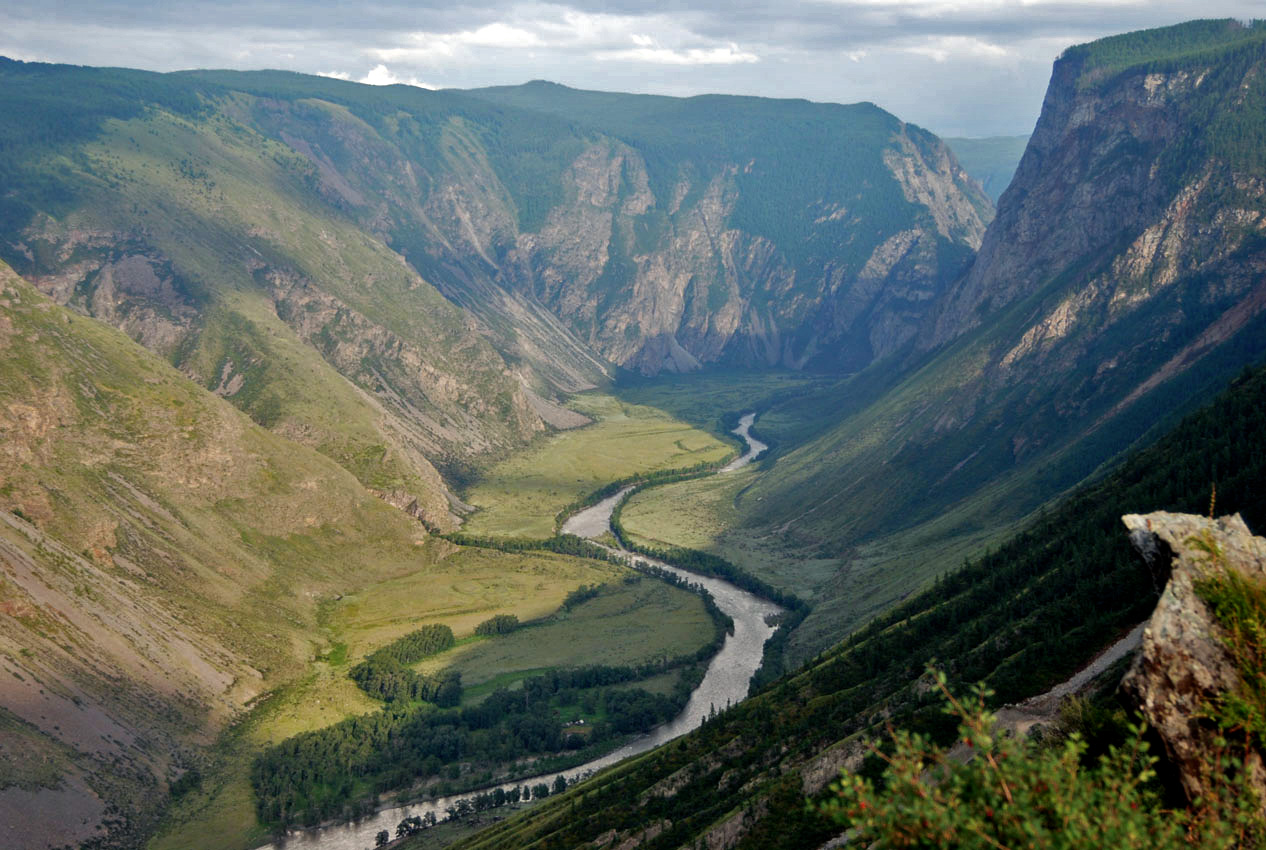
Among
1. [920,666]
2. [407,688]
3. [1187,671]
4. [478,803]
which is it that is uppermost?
[1187,671]

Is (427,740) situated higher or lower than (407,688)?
higher

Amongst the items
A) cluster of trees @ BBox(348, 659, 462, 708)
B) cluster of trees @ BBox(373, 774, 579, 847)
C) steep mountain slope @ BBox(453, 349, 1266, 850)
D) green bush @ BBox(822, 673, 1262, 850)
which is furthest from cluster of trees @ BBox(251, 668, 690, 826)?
green bush @ BBox(822, 673, 1262, 850)

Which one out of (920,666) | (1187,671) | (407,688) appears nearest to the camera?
(1187,671)

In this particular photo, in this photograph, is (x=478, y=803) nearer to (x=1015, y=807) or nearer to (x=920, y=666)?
(x=920, y=666)

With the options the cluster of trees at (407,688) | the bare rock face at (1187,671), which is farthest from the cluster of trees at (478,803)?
the bare rock face at (1187,671)

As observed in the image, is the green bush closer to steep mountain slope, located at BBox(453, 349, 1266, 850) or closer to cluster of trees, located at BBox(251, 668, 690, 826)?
steep mountain slope, located at BBox(453, 349, 1266, 850)

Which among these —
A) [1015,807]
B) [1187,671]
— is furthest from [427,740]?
[1015,807]

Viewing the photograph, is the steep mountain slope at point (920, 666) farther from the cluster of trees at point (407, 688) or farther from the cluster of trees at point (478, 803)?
the cluster of trees at point (407, 688)
